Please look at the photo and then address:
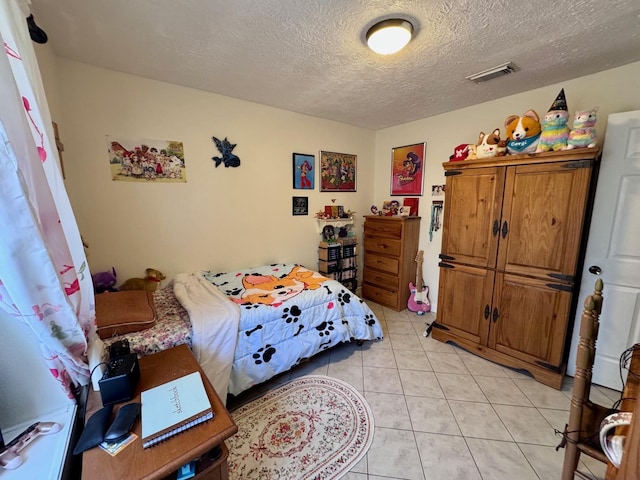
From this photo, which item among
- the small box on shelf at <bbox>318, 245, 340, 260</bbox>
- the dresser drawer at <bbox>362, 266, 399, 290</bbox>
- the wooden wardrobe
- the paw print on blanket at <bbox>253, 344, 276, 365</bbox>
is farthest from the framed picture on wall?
the paw print on blanket at <bbox>253, 344, 276, 365</bbox>

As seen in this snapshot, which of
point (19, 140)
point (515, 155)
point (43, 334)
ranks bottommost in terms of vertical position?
point (43, 334)

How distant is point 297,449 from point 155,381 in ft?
2.96

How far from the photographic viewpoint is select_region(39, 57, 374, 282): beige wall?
77.7 inches

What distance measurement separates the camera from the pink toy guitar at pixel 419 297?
3.21 metres

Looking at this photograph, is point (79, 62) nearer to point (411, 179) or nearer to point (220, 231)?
point (220, 231)

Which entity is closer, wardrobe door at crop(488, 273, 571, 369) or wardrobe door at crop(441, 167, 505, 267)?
wardrobe door at crop(488, 273, 571, 369)

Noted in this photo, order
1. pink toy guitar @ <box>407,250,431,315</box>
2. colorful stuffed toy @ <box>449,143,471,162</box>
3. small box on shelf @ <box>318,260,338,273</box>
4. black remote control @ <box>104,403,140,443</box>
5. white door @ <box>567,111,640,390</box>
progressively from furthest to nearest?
small box on shelf @ <box>318,260,338,273</box>, pink toy guitar @ <box>407,250,431,315</box>, colorful stuffed toy @ <box>449,143,471,162</box>, white door @ <box>567,111,640,390</box>, black remote control @ <box>104,403,140,443</box>

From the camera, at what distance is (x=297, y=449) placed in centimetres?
149

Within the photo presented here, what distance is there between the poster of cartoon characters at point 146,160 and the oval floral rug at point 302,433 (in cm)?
199

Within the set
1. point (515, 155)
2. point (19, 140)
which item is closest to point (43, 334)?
point (19, 140)

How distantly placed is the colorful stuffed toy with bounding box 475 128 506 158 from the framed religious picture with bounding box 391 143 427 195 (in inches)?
39.1

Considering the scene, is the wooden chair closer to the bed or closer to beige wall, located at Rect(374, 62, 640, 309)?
the bed

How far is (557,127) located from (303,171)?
229 cm

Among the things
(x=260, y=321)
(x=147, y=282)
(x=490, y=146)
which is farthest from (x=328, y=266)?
(x=490, y=146)
